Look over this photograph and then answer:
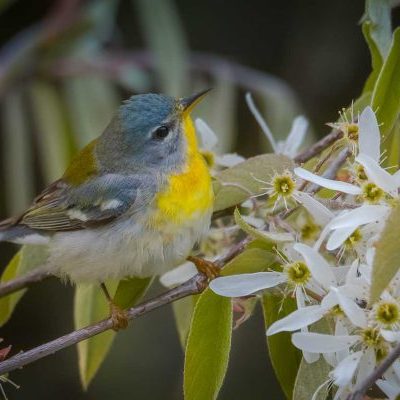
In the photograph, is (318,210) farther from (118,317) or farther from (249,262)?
(118,317)

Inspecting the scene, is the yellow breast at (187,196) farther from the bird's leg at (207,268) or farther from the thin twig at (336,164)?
the thin twig at (336,164)

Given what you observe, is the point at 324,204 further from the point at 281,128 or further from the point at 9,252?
the point at 9,252

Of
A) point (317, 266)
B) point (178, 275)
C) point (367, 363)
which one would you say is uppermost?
point (317, 266)

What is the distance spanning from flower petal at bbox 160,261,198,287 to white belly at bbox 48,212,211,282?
0.02 m

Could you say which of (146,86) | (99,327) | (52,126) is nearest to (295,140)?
(99,327)

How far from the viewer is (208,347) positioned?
1.22 m

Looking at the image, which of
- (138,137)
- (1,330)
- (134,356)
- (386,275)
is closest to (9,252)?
(1,330)

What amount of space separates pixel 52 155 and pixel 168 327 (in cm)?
109

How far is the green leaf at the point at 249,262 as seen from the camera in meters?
1.18

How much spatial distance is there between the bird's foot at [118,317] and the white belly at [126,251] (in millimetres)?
85

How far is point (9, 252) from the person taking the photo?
3701mm

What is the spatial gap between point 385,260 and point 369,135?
0.25m

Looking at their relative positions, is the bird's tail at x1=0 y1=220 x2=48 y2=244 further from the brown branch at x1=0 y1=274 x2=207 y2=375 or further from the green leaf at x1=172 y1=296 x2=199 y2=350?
the brown branch at x1=0 y1=274 x2=207 y2=375

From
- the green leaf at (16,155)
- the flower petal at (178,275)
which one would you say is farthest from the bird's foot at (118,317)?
the green leaf at (16,155)
